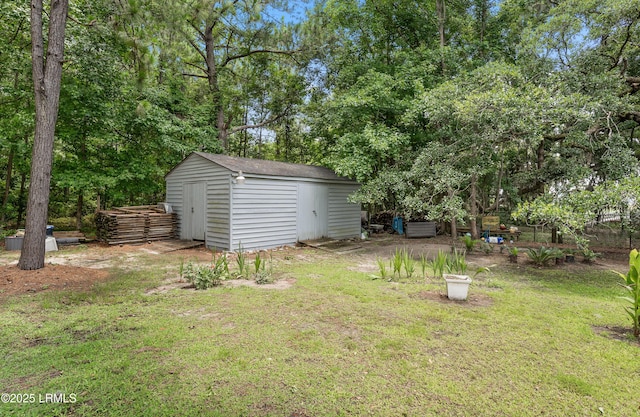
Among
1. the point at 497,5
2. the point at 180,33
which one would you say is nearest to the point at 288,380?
the point at 180,33

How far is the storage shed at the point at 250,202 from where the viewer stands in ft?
27.7

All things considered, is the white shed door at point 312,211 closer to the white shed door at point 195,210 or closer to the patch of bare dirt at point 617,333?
the white shed door at point 195,210

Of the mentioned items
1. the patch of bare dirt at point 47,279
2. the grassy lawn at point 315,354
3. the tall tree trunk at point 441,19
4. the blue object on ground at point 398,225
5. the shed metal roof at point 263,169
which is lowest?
the grassy lawn at point 315,354

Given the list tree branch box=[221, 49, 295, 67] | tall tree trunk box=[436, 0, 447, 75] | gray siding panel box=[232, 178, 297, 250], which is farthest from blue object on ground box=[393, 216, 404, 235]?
tree branch box=[221, 49, 295, 67]

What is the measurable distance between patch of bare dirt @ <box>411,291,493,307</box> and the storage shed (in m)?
5.30

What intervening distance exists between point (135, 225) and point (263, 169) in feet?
14.0

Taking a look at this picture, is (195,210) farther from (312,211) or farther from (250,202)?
(312,211)

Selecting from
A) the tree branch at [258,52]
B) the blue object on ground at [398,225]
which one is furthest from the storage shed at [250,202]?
the tree branch at [258,52]

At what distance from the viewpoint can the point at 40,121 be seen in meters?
5.68

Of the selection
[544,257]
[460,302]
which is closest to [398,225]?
[544,257]

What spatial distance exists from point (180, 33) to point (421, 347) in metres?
12.9

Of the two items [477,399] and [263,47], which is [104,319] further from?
[263,47]

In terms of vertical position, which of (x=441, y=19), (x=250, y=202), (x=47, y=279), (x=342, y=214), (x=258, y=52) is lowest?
(x=47, y=279)

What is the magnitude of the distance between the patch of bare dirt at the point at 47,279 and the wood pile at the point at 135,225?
325 cm
